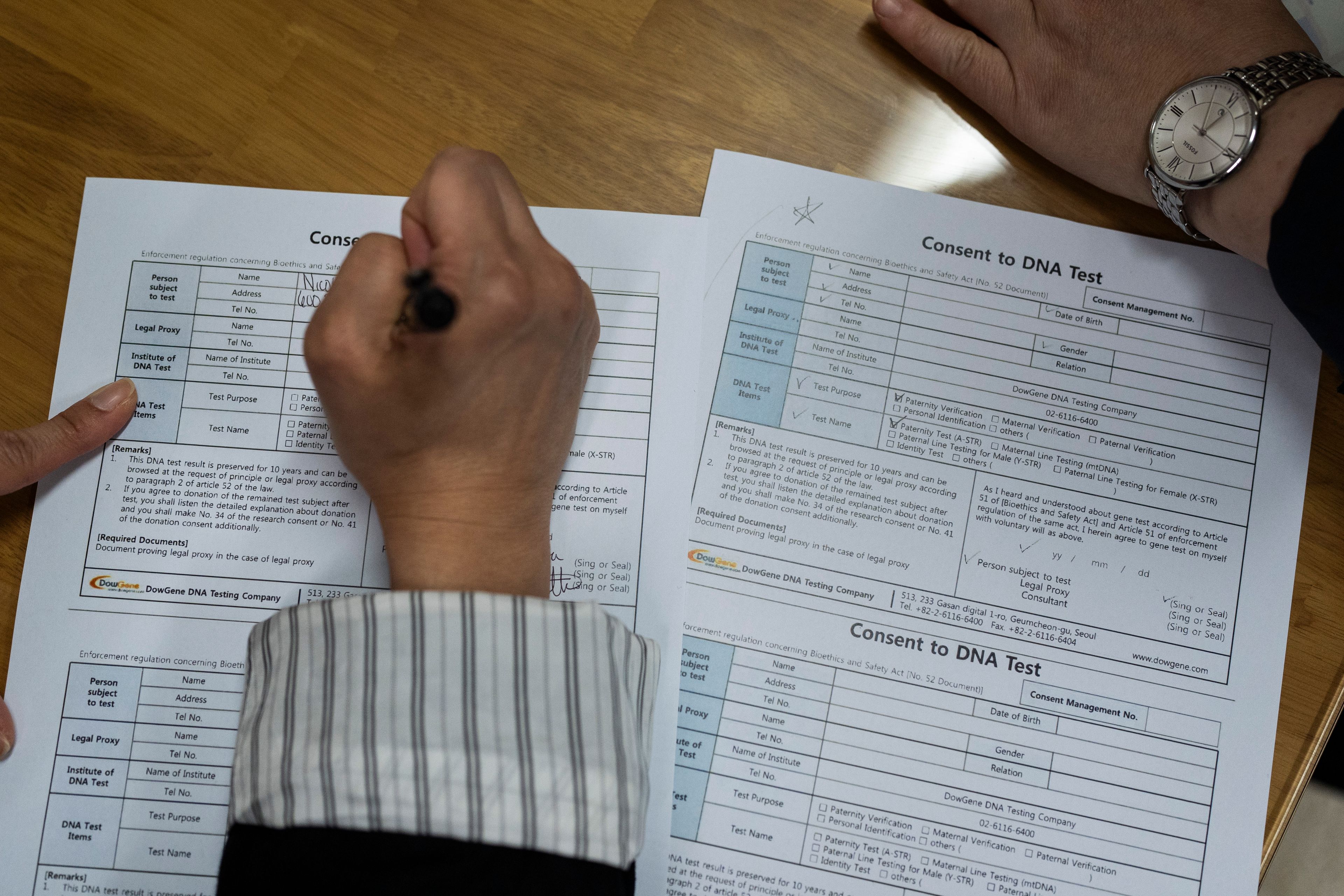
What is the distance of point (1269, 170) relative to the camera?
53cm

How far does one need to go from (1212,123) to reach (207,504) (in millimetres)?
713

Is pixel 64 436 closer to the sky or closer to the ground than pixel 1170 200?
closer to the ground

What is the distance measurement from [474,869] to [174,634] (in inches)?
11.8

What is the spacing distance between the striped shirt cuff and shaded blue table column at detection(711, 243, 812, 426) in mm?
202

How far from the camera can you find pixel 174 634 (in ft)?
1.79

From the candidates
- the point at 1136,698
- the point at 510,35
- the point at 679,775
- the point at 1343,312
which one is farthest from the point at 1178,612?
the point at 510,35

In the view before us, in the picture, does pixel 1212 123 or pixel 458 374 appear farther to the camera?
pixel 1212 123

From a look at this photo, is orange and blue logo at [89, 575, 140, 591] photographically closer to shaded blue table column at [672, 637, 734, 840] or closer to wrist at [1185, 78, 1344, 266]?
shaded blue table column at [672, 637, 734, 840]

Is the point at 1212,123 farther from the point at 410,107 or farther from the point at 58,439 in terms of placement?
the point at 58,439

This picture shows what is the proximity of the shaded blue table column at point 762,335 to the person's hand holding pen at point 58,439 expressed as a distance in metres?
0.40

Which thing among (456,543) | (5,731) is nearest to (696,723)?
(456,543)

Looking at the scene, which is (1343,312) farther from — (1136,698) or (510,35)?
(510,35)
